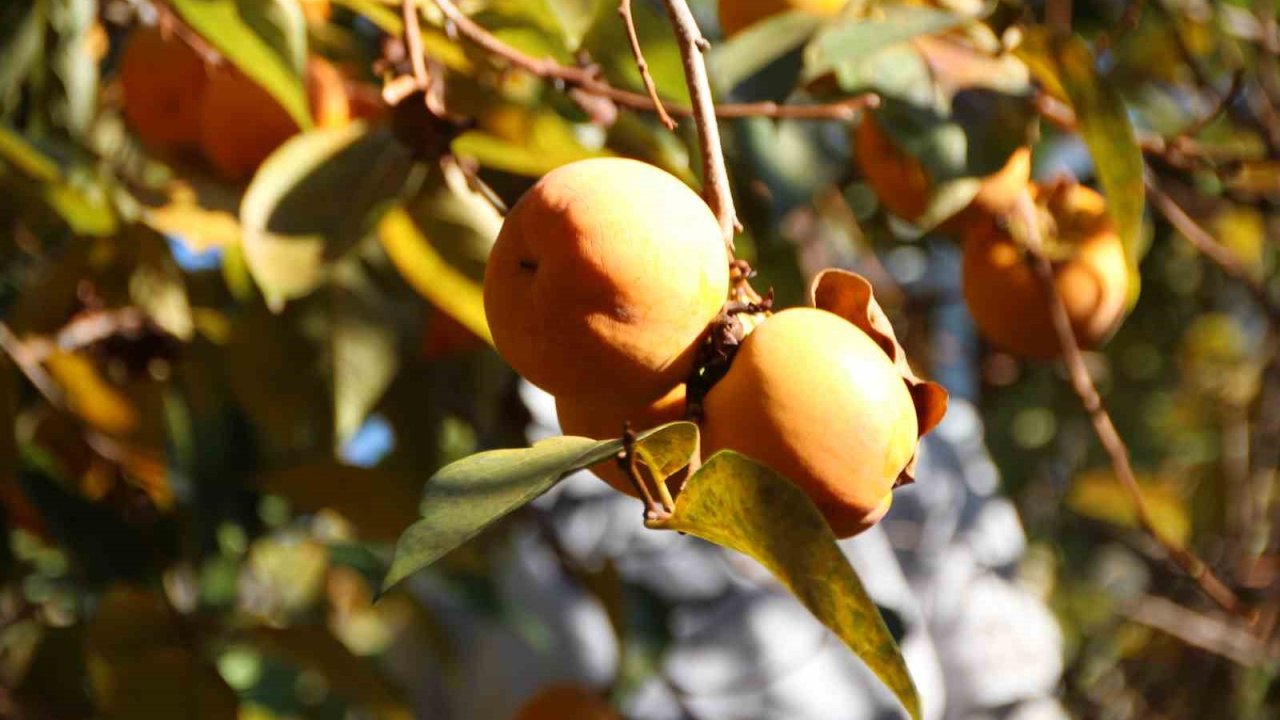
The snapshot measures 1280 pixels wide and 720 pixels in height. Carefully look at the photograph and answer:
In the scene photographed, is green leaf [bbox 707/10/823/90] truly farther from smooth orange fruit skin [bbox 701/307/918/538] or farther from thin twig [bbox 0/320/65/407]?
thin twig [bbox 0/320/65/407]

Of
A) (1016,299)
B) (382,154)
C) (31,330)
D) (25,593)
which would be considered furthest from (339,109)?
(25,593)

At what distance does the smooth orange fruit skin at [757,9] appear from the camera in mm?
957

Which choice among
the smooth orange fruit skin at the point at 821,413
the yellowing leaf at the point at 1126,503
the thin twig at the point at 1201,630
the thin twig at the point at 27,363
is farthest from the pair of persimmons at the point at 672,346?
the yellowing leaf at the point at 1126,503

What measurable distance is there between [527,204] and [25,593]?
3.50 feet

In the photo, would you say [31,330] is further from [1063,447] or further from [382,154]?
[1063,447]

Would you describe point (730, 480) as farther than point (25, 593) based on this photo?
No

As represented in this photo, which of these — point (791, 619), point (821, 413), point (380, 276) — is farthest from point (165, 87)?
point (791, 619)

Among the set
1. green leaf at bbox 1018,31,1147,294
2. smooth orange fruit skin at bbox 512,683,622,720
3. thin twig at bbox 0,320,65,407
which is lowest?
smooth orange fruit skin at bbox 512,683,622,720

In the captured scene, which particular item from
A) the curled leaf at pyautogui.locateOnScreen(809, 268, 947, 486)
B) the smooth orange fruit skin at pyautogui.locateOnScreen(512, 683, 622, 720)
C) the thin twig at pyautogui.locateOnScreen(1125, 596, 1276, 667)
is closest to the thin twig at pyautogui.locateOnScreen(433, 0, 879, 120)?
the curled leaf at pyautogui.locateOnScreen(809, 268, 947, 486)

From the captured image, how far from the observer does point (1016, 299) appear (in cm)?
95

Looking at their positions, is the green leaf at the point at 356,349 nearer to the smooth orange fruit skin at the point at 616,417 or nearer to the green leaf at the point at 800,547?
the smooth orange fruit skin at the point at 616,417

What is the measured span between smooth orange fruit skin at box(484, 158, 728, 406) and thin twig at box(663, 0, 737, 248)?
0.01 metres

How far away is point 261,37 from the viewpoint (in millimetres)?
792

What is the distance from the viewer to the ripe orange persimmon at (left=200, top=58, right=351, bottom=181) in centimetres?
91
